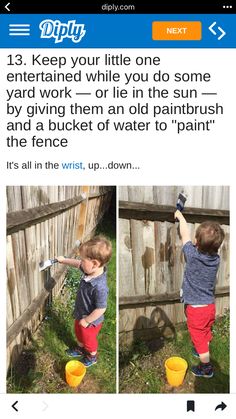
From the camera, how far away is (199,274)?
1.69 metres

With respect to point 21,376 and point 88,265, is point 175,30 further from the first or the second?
point 21,376

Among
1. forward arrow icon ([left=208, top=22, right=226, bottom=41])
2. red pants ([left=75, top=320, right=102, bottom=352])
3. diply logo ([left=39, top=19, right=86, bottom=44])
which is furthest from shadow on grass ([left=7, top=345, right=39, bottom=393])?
forward arrow icon ([left=208, top=22, right=226, bottom=41])

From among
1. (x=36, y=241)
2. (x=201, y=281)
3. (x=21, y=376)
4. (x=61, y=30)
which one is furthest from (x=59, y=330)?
(x=61, y=30)

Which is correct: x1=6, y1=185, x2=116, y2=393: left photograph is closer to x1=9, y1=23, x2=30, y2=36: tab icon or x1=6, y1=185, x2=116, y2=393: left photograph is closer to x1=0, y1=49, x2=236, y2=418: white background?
x1=0, y1=49, x2=236, y2=418: white background

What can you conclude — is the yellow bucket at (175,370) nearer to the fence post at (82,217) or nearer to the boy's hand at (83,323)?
the boy's hand at (83,323)

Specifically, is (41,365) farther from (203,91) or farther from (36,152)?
(203,91)

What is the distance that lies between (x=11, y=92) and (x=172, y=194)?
816 mm

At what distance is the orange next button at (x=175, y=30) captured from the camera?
1514 millimetres

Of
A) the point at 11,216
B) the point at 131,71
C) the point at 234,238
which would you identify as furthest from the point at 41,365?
the point at 131,71

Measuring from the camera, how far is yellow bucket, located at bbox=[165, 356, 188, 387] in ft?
5.28

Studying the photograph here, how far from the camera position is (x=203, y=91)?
154cm

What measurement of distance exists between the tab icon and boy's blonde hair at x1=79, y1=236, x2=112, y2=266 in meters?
0.91

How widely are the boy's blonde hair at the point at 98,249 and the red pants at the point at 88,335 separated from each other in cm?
29
